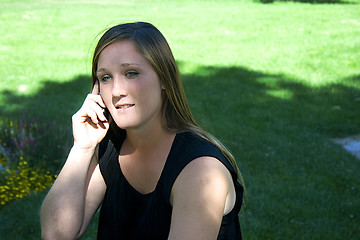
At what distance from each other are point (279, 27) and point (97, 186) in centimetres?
932

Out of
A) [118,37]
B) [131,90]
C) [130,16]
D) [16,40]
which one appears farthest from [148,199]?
[130,16]

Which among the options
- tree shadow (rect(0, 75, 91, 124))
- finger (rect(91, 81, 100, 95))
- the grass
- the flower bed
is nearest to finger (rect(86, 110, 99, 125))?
finger (rect(91, 81, 100, 95))

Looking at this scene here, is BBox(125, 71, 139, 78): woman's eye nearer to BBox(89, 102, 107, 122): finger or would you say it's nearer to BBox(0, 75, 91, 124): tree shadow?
BBox(89, 102, 107, 122): finger

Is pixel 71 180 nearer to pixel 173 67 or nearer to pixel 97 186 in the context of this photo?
pixel 97 186

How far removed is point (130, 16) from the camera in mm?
12547

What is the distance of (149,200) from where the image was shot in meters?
2.10

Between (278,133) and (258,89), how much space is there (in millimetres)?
1567

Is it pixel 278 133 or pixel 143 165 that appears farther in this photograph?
pixel 278 133

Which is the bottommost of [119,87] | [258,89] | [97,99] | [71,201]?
[258,89]

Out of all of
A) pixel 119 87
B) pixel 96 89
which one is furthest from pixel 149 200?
pixel 96 89

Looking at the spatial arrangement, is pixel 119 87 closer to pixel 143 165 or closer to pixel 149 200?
pixel 143 165

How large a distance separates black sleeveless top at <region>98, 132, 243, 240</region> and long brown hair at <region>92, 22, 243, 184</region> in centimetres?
9

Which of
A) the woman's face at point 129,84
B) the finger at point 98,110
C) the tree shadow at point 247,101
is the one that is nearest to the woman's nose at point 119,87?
the woman's face at point 129,84

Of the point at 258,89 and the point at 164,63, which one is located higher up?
the point at 164,63
